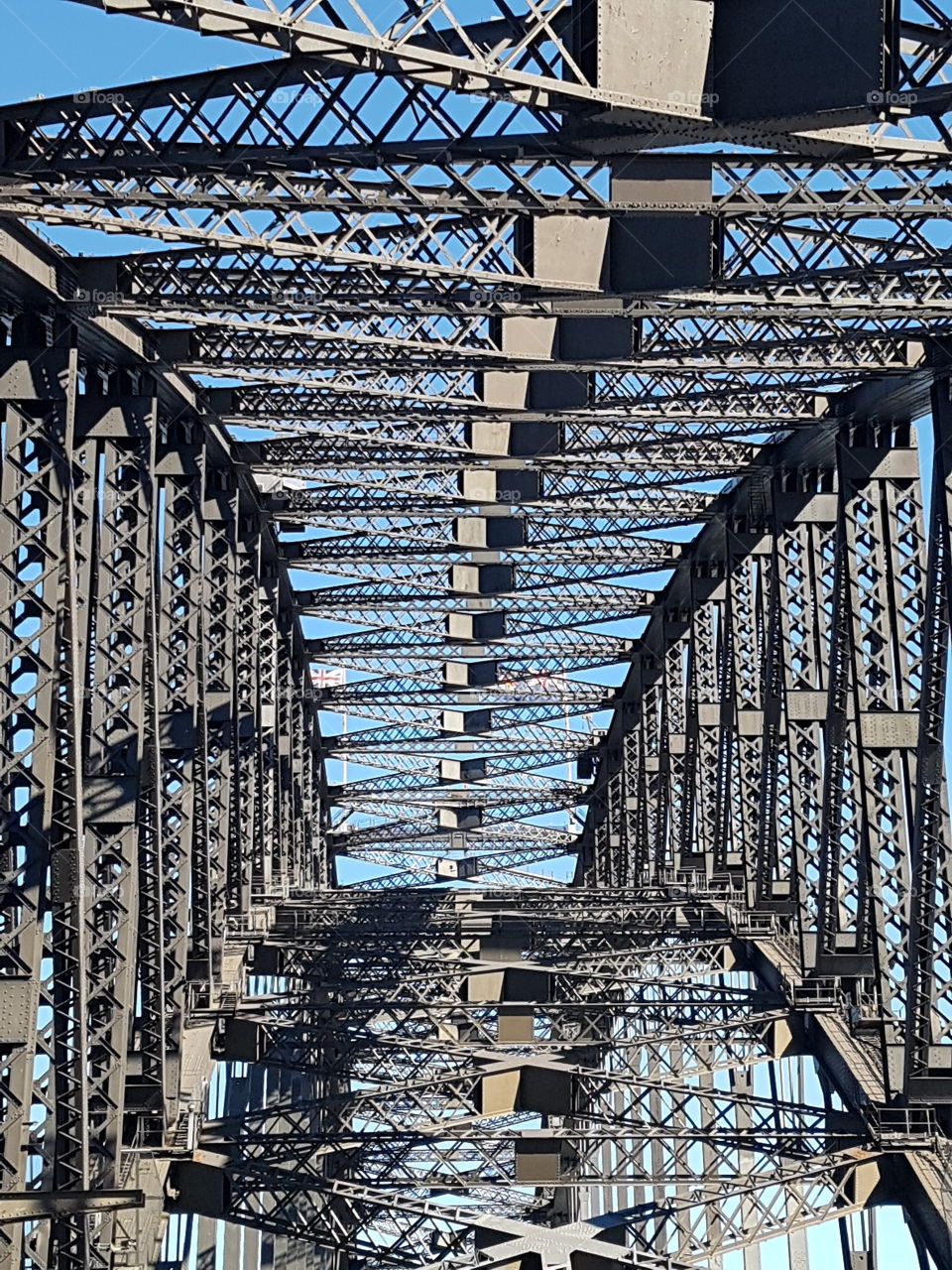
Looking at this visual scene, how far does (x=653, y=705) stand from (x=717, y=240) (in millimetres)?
33004

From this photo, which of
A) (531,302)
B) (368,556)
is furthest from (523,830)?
(531,302)

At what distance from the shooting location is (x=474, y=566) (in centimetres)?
4341

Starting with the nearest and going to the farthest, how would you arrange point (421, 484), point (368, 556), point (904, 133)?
point (904, 133) < point (421, 484) < point (368, 556)

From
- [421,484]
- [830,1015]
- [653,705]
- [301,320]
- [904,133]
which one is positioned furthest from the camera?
[653,705]

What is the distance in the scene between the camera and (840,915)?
3067 cm

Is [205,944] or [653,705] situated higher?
[653,705]

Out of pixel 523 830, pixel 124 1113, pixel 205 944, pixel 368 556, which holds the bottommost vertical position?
pixel 124 1113

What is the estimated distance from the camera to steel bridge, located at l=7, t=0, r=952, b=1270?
1645 centimetres

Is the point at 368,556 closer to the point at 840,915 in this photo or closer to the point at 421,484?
the point at 421,484

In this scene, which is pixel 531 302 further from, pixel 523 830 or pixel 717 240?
pixel 523 830

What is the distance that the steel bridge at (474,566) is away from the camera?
16.5 meters

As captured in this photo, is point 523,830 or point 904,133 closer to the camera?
point 904,133

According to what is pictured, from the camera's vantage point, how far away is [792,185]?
18.3m

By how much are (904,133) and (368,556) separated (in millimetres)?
23801
